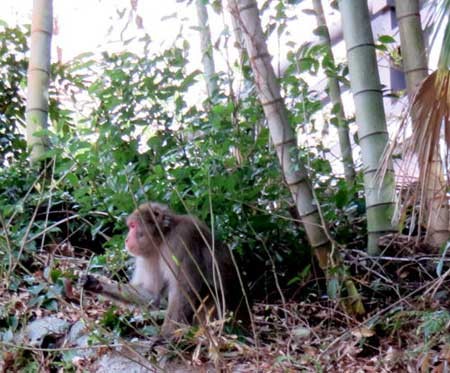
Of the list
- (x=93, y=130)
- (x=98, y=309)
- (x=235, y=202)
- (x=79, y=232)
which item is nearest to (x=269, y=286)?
(x=235, y=202)

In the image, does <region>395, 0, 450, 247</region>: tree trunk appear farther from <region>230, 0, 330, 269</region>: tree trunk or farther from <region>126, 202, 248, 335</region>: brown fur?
<region>126, 202, 248, 335</region>: brown fur

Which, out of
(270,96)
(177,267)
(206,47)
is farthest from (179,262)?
(206,47)

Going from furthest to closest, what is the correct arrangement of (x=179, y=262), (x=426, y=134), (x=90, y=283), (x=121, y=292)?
(x=121, y=292) → (x=179, y=262) → (x=90, y=283) → (x=426, y=134)

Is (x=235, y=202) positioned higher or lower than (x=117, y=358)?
higher

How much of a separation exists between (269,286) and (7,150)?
11.3 ft

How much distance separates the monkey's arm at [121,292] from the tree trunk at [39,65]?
2.59 metres

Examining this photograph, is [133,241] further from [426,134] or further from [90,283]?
[426,134]

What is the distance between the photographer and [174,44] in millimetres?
5344

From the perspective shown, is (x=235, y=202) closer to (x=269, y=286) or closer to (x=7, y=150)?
(x=269, y=286)

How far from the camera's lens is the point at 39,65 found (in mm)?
7105

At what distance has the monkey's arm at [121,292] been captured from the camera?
14.2 feet

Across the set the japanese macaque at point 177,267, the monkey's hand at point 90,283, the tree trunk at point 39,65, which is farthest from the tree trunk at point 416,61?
the tree trunk at point 39,65

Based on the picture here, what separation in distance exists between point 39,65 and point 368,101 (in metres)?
3.52

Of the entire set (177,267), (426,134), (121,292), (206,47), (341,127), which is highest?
(206,47)
